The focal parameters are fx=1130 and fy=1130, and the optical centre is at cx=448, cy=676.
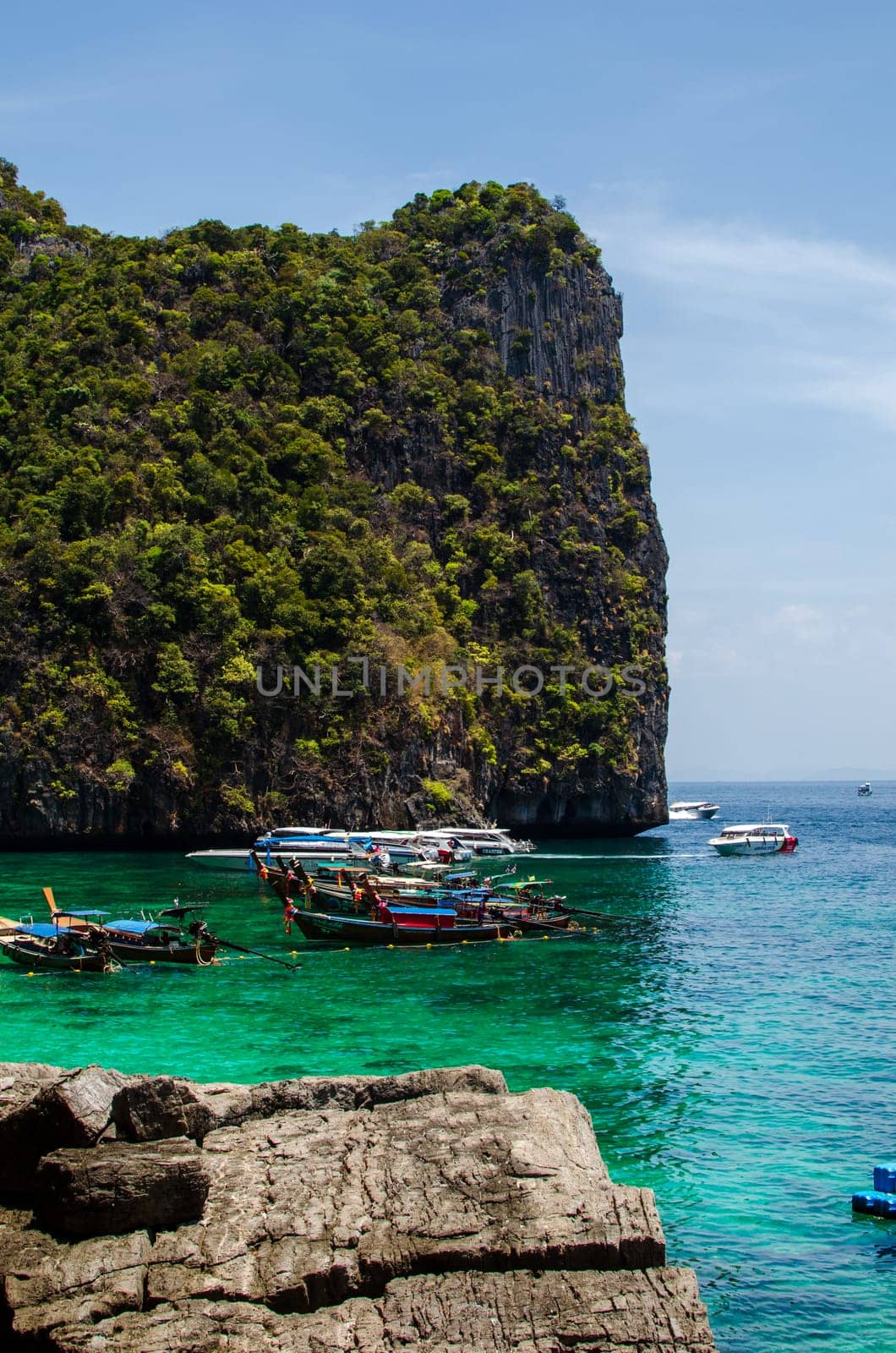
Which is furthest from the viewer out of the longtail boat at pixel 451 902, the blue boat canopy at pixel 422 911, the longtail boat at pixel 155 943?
the longtail boat at pixel 451 902

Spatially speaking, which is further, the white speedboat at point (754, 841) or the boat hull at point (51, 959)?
the white speedboat at point (754, 841)

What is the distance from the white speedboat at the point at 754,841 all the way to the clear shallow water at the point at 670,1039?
68.1ft

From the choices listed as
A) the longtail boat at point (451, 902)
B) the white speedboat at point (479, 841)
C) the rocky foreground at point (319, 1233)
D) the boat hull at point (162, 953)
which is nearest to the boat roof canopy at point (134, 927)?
the boat hull at point (162, 953)

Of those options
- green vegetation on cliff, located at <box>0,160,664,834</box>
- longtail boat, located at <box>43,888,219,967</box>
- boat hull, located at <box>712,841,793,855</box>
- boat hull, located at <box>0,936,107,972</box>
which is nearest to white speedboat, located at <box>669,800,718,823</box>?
green vegetation on cliff, located at <box>0,160,664,834</box>

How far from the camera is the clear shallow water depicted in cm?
1259

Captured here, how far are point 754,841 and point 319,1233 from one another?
57.5m

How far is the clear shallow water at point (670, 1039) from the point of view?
12594mm

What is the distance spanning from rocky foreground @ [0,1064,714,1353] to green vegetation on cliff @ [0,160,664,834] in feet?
161

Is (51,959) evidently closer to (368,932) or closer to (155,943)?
(155,943)

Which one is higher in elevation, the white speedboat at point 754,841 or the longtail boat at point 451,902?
the longtail boat at point 451,902

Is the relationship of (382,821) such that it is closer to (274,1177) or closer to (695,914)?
(695,914)

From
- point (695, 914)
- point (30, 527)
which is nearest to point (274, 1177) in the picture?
point (695, 914)

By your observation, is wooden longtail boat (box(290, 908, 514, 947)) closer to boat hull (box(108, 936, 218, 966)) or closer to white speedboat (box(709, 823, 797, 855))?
boat hull (box(108, 936, 218, 966))

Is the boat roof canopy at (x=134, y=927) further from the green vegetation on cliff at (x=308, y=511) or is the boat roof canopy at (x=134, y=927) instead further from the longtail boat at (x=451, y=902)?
the green vegetation on cliff at (x=308, y=511)
